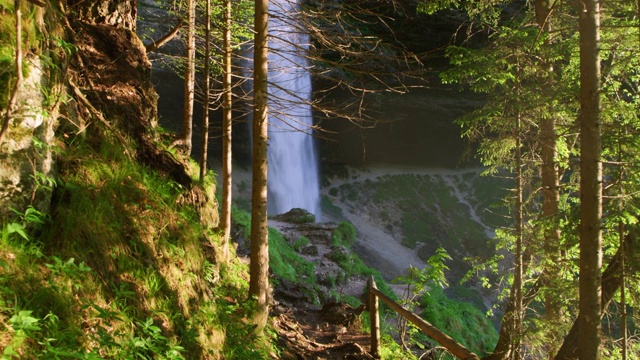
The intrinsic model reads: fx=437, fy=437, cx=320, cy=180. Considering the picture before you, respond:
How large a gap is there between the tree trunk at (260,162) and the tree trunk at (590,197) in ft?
12.2

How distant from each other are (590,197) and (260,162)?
3.86m

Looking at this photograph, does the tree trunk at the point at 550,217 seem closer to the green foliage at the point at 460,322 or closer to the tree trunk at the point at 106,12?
the tree trunk at the point at 106,12

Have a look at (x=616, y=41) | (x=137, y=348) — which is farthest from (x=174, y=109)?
(x=137, y=348)

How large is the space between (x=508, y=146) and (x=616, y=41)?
276cm

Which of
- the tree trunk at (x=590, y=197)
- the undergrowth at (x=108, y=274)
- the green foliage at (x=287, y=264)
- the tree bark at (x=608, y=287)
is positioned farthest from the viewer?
the green foliage at (x=287, y=264)

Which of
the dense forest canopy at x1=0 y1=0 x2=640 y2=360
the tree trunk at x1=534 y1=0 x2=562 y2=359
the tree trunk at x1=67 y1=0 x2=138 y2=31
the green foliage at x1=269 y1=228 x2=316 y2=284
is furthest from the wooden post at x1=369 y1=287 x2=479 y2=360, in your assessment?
the green foliage at x1=269 y1=228 x2=316 y2=284

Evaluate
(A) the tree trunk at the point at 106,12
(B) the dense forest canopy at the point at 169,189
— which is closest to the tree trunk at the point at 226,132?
(B) the dense forest canopy at the point at 169,189

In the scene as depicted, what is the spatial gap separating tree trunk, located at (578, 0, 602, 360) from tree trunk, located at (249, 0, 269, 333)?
12.2ft

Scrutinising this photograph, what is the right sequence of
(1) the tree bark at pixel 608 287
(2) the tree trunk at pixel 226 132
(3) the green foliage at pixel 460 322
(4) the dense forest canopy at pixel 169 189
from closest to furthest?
(4) the dense forest canopy at pixel 169 189 → (1) the tree bark at pixel 608 287 → (2) the tree trunk at pixel 226 132 → (3) the green foliage at pixel 460 322

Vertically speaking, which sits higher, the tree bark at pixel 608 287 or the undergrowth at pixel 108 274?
the undergrowth at pixel 108 274

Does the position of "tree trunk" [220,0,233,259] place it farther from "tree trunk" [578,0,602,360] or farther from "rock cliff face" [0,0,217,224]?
"tree trunk" [578,0,602,360]

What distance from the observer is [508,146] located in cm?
902

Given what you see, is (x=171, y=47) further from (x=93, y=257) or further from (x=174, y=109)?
(x=93, y=257)

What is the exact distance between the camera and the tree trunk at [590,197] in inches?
198
